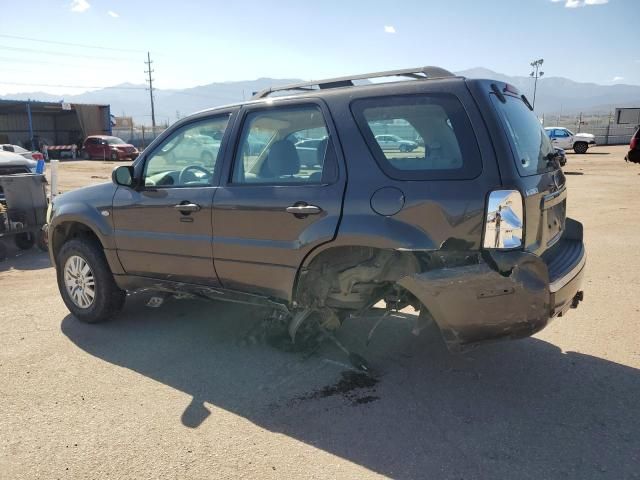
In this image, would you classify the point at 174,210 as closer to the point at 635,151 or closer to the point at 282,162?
the point at 282,162

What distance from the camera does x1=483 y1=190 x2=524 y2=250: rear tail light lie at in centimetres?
291

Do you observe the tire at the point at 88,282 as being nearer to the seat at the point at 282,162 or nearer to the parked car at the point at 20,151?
the seat at the point at 282,162

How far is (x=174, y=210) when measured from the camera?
162 inches

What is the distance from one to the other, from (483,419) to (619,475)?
75cm

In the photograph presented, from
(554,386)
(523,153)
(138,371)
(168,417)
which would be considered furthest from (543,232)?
(138,371)

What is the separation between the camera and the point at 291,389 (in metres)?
3.51

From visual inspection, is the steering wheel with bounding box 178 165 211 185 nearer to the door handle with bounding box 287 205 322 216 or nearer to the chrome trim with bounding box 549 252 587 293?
the door handle with bounding box 287 205 322 216

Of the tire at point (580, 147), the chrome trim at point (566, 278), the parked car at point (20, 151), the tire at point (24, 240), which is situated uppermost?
the parked car at point (20, 151)

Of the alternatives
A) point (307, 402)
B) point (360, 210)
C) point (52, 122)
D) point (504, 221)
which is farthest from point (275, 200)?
point (52, 122)

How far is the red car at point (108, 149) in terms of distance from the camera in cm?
3331

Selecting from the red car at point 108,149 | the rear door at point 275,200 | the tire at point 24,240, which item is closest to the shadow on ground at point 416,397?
the rear door at point 275,200

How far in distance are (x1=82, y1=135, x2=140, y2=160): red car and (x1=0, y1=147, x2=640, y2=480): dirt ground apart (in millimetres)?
30625

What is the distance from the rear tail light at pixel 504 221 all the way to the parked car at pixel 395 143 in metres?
0.62

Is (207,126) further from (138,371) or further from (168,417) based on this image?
(168,417)
